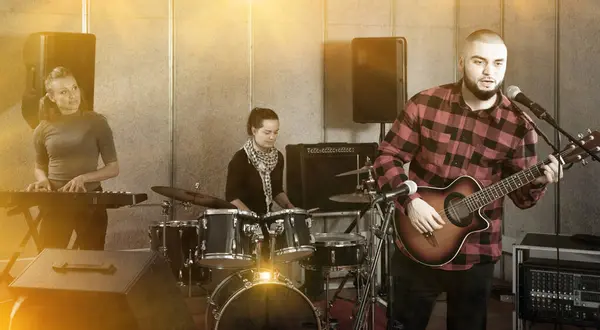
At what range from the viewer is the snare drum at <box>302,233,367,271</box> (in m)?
4.35

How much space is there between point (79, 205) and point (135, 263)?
1.29 m

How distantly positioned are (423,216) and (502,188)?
0.36 m

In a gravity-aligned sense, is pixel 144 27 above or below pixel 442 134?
above

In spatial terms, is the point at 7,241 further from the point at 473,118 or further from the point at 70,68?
the point at 473,118

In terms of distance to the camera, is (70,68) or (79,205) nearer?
(79,205)

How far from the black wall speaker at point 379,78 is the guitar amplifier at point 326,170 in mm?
303

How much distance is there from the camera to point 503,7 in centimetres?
592

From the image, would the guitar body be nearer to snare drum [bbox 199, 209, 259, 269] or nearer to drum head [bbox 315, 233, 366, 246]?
snare drum [bbox 199, 209, 259, 269]

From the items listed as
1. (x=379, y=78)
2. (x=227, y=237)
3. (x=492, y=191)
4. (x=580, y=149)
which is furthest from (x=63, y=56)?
(x=580, y=149)

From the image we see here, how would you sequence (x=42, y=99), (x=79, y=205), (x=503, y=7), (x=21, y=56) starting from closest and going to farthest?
(x=79, y=205)
(x=42, y=99)
(x=21, y=56)
(x=503, y=7)

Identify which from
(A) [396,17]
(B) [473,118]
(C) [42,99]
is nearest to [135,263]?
(B) [473,118]

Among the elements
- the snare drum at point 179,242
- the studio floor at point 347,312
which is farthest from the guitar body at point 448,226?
the snare drum at point 179,242

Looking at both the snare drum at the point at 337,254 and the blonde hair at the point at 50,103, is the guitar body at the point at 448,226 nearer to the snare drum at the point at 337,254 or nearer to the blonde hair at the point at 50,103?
the snare drum at the point at 337,254

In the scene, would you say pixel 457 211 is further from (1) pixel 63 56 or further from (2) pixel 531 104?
(1) pixel 63 56
